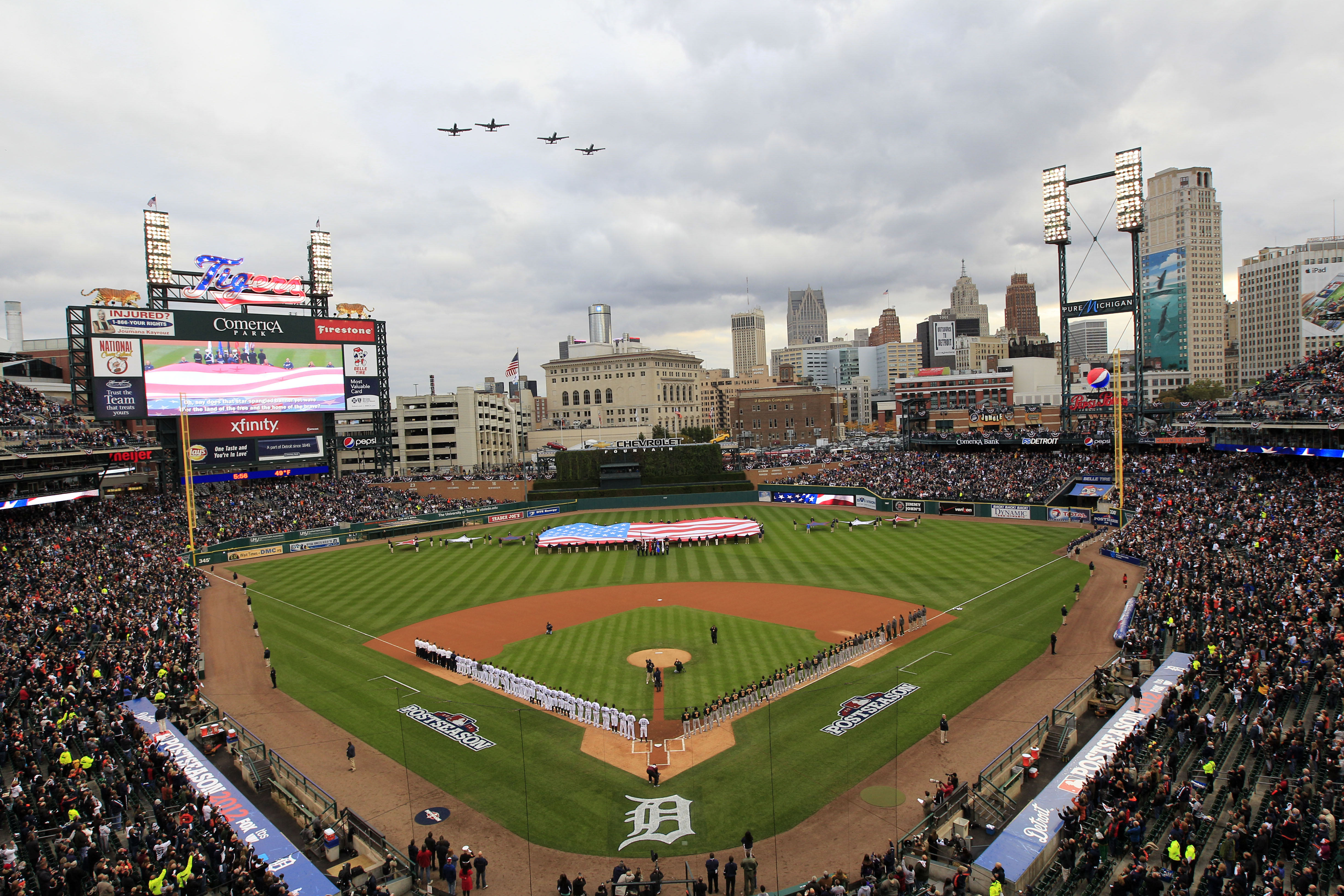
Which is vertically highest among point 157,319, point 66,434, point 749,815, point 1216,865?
point 157,319

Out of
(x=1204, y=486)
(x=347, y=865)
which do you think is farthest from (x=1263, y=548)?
(x=347, y=865)

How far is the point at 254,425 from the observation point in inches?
2724

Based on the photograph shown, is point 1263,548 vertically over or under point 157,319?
under

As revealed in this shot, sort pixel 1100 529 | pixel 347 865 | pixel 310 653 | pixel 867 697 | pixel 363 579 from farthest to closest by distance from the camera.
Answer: pixel 1100 529 < pixel 363 579 < pixel 310 653 < pixel 867 697 < pixel 347 865

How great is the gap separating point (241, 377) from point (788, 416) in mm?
120371

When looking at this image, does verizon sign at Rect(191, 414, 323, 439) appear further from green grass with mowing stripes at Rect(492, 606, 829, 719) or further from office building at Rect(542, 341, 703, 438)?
office building at Rect(542, 341, 703, 438)

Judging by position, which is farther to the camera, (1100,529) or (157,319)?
(157,319)

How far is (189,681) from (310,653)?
5.70 metres

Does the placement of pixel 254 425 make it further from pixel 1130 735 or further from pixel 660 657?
pixel 1130 735

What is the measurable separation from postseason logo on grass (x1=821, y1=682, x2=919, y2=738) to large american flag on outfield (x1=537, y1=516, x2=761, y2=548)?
29.3 meters

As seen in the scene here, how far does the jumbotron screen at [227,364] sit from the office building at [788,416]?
101160mm

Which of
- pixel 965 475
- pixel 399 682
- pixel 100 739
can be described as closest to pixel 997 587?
pixel 399 682

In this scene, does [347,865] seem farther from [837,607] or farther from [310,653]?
[837,607]

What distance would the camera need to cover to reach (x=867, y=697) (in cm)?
2486
